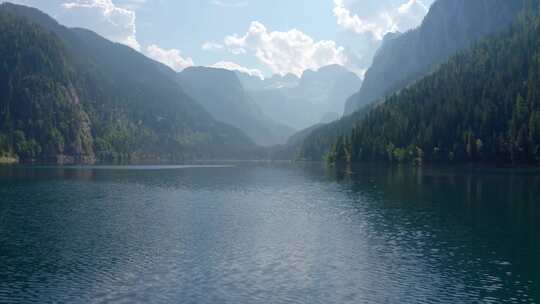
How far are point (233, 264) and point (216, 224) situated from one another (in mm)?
24522

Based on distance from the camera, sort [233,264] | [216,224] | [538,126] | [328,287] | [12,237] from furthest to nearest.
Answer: [538,126] → [216,224] → [12,237] → [233,264] → [328,287]

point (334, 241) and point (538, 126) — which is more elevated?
point (538, 126)

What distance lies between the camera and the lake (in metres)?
41.2

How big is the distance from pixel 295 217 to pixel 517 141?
136m

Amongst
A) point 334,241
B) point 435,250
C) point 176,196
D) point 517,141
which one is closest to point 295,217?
point 334,241

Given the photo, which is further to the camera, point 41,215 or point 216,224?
point 41,215

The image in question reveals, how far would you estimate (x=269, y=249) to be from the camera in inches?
2265

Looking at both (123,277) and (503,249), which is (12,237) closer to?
(123,277)

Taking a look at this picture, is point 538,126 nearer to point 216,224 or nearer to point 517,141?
point 517,141

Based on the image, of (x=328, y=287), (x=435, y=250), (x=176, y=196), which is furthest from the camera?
(x=176, y=196)

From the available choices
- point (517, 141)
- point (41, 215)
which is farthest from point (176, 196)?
point (517, 141)

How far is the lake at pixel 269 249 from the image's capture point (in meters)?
41.2

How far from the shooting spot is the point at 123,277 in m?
44.7

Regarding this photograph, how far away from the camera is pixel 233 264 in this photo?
50.0 metres
